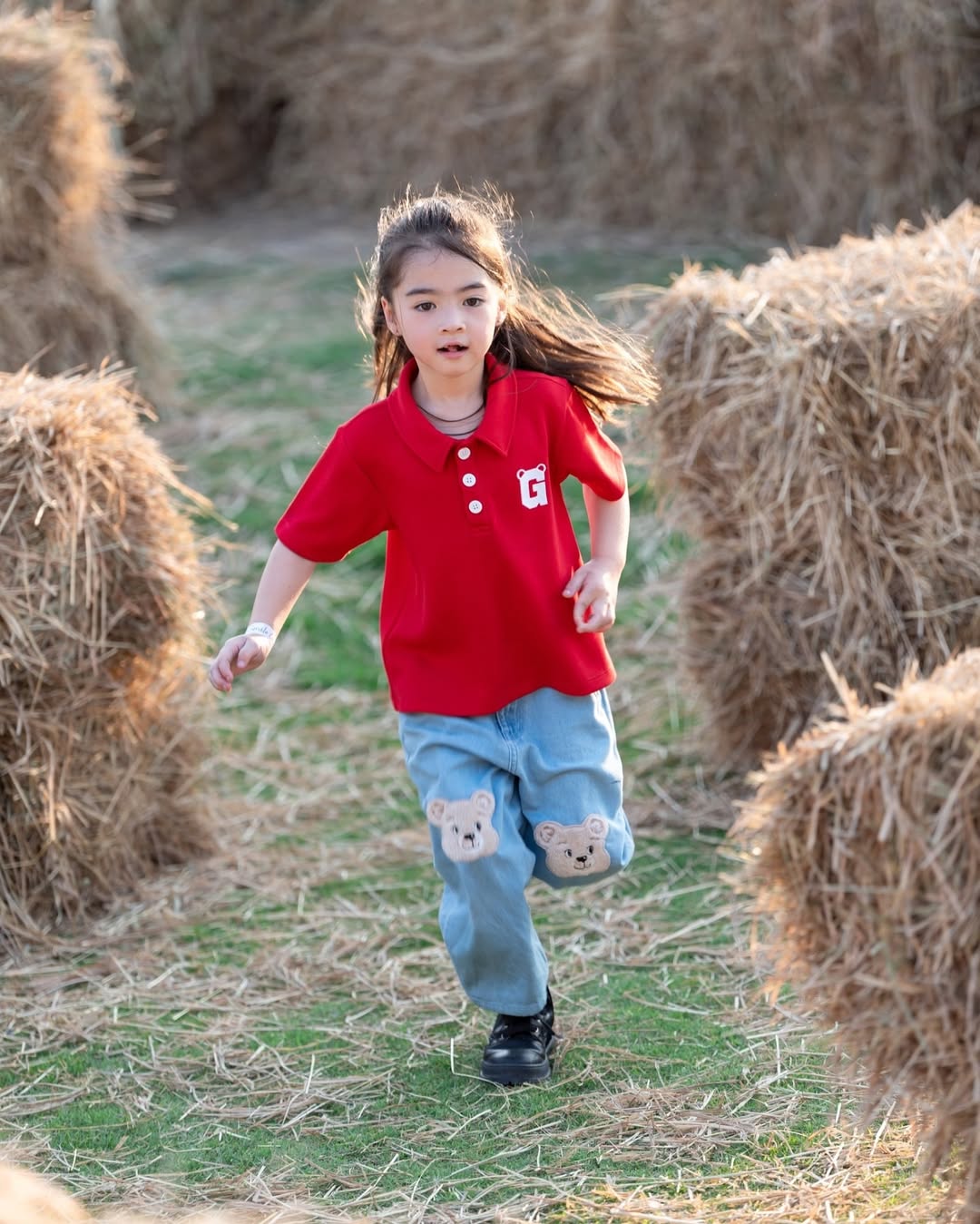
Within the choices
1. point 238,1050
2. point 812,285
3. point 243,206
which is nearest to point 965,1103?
point 238,1050

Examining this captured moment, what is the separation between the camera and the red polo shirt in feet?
9.21

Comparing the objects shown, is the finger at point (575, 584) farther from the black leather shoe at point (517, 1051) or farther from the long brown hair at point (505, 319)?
the black leather shoe at point (517, 1051)

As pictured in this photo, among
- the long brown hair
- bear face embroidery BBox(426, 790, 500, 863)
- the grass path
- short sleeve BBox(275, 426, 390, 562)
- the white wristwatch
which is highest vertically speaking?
the long brown hair

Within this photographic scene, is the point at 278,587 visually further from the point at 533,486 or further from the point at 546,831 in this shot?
the point at 546,831

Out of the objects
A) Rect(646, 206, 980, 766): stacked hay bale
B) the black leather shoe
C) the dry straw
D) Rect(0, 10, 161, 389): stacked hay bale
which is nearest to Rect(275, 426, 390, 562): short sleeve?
the black leather shoe

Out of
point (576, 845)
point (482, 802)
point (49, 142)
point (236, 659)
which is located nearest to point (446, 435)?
point (236, 659)

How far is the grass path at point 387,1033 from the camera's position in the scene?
101 inches

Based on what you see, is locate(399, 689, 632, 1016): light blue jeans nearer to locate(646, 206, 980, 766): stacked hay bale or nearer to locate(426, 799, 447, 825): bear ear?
locate(426, 799, 447, 825): bear ear

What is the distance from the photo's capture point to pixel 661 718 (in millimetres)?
4676

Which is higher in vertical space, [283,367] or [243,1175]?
[283,367]

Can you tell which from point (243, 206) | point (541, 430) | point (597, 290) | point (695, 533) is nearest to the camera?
point (541, 430)

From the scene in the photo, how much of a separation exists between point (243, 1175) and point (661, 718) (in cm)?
229

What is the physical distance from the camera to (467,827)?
2.77 metres

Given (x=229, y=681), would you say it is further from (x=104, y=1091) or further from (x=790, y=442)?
(x=790, y=442)
